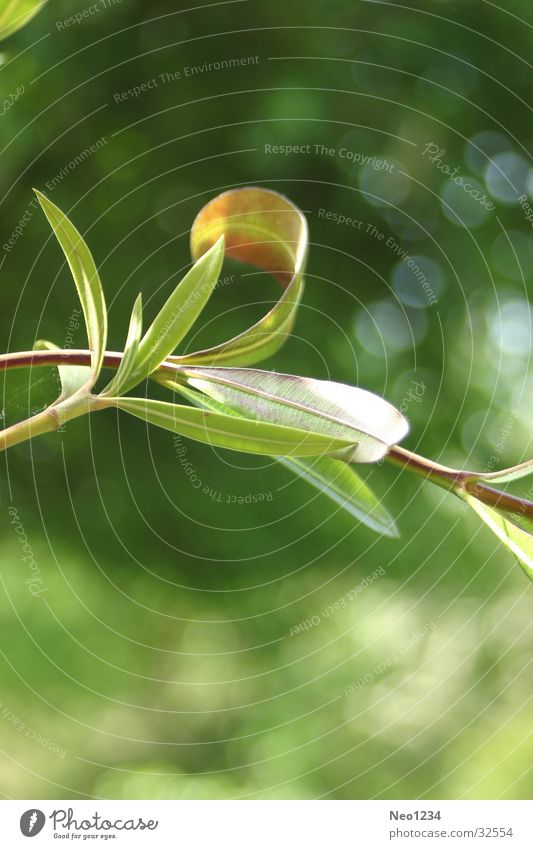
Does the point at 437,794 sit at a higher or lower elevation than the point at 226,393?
lower

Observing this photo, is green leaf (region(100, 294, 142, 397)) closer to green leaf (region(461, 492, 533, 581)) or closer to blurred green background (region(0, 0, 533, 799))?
green leaf (region(461, 492, 533, 581))

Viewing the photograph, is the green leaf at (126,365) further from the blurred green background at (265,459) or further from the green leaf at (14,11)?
the blurred green background at (265,459)

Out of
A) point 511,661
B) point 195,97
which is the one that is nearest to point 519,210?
point 195,97

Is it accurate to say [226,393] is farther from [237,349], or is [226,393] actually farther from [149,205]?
[149,205]
